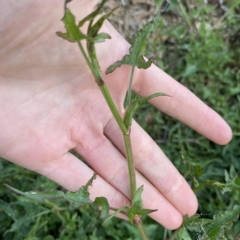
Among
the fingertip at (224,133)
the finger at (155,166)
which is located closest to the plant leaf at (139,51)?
the finger at (155,166)

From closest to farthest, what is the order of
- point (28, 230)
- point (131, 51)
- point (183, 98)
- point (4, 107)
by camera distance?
1. point (131, 51)
2. point (4, 107)
3. point (183, 98)
4. point (28, 230)

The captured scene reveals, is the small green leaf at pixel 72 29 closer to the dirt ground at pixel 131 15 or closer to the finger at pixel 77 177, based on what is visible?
the finger at pixel 77 177

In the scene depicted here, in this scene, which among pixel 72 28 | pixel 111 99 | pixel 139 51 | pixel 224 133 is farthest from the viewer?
pixel 224 133

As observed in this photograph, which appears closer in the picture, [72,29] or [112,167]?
[72,29]

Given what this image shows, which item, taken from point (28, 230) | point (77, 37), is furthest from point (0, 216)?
point (77, 37)

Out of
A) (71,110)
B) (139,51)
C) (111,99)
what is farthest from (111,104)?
(71,110)

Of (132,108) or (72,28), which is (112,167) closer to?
(132,108)

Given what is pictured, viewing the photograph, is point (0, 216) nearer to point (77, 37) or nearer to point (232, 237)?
point (232, 237)

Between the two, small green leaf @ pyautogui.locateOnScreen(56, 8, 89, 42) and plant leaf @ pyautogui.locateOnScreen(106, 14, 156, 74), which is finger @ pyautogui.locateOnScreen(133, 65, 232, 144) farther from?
small green leaf @ pyautogui.locateOnScreen(56, 8, 89, 42)
